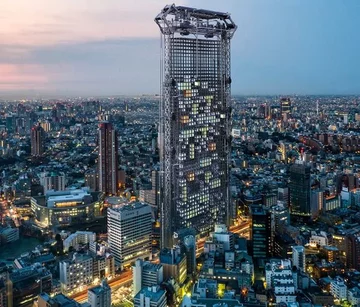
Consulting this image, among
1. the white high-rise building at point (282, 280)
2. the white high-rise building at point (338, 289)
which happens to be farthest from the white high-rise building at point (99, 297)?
the white high-rise building at point (338, 289)

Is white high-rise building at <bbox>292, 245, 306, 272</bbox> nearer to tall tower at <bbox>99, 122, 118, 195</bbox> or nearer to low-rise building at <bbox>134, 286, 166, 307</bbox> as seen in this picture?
low-rise building at <bbox>134, 286, 166, 307</bbox>

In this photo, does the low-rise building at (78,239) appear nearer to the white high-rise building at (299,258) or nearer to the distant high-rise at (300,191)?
the white high-rise building at (299,258)

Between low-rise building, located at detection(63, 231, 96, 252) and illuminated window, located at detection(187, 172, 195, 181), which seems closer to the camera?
illuminated window, located at detection(187, 172, 195, 181)

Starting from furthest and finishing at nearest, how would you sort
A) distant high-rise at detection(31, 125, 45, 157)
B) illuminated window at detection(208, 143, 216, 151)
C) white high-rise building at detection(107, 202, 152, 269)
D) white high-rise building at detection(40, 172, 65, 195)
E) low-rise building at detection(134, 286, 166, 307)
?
distant high-rise at detection(31, 125, 45, 157) → white high-rise building at detection(40, 172, 65, 195) → illuminated window at detection(208, 143, 216, 151) → white high-rise building at detection(107, 202, 152, 269) → low-rise building at detection(134, 286, 166, 307)

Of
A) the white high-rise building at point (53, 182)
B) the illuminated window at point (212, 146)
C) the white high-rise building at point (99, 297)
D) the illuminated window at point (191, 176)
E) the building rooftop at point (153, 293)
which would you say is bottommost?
the white high-rise building at point (99, 297)

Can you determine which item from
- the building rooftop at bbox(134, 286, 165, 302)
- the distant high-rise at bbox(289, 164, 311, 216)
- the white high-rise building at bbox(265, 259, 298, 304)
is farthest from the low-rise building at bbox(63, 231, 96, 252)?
the distant high-rise at bbox(289, 164, 311, 216)

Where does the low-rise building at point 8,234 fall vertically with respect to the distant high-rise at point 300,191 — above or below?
below
